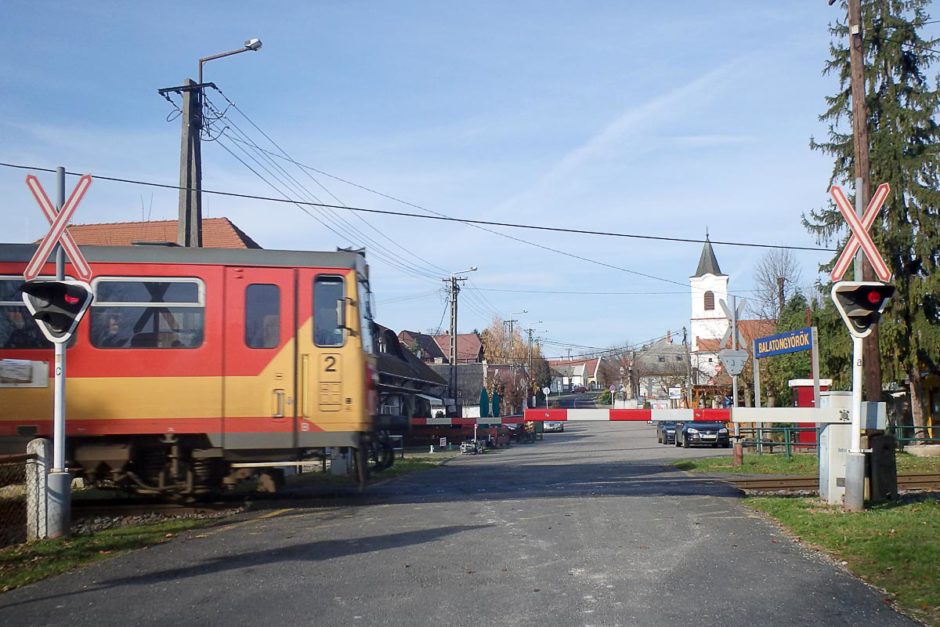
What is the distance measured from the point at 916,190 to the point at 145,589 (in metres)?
28.0

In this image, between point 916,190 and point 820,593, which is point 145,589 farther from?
point 916,190

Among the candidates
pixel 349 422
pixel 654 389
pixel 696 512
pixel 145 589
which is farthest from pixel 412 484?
pixel 654 389

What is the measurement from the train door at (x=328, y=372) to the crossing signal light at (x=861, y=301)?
6.08 meters

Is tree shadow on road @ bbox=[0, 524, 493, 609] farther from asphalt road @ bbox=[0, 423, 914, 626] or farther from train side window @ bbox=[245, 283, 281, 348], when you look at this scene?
train side window @ bbox=[245, 283, 281, 348]

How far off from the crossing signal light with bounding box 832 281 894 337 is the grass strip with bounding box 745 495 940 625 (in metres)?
2.21

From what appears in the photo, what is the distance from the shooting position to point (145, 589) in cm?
730

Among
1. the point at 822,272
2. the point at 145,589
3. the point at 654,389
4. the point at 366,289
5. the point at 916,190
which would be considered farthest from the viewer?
the point at 654,389

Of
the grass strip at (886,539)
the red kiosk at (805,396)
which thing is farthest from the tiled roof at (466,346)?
the grass strip at (886,539)

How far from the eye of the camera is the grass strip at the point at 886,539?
275 inches

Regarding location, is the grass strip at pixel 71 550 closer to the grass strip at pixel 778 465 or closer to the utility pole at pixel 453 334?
the grass strip at pixel 778 465

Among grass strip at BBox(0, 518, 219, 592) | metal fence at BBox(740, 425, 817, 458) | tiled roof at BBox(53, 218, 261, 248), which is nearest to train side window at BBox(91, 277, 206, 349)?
grass strip at BBox(0, 518, 219, 592)

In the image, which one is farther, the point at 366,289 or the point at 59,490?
the point at 366,289

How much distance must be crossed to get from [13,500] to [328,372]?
4.07m

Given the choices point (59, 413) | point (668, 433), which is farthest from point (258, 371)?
point (668, 433)
